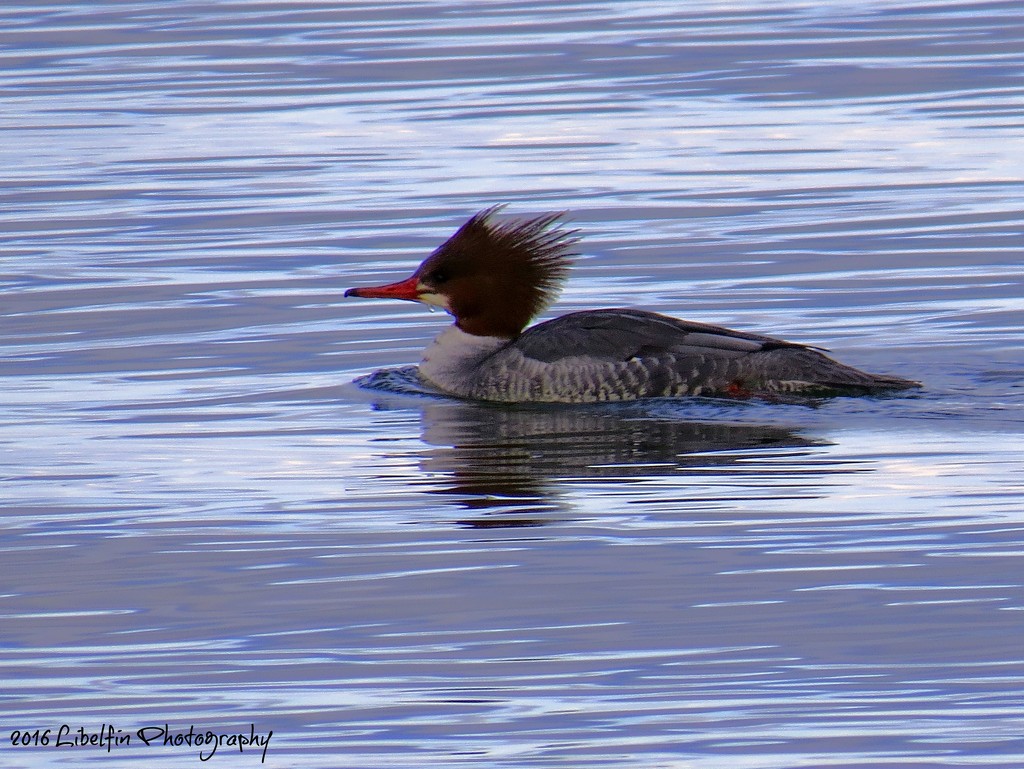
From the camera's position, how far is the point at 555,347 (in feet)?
35.6

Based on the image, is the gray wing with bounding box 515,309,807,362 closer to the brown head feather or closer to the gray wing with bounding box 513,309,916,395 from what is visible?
the gray wing with bounding box 513,309,916,395

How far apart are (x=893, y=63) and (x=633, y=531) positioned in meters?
16.1

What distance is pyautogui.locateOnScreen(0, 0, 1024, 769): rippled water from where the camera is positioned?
5910mm

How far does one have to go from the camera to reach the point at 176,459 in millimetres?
9227

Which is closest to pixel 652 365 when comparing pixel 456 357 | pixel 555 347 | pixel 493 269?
pixel 555 347

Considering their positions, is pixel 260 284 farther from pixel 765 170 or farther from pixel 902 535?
pixel 902 535

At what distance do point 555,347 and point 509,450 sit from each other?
1427mm

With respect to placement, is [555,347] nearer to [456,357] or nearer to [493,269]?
[456,357]

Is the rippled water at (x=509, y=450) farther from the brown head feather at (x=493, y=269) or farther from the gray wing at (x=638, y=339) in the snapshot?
the brown head feather at (x=493, y=269)

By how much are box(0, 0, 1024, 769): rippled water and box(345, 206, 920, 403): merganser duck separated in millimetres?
251

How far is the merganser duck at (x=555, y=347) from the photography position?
34.6ft

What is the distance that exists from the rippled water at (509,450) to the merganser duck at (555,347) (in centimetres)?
25

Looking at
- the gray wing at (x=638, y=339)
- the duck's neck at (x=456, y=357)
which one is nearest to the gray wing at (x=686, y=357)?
the gray wing at (x=638, y=339)

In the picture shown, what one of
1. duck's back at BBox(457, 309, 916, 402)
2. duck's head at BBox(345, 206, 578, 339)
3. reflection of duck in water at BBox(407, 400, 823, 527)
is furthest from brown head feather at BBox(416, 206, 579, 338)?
reflection of duck in water at BBox(407, 400, 823, 527)
